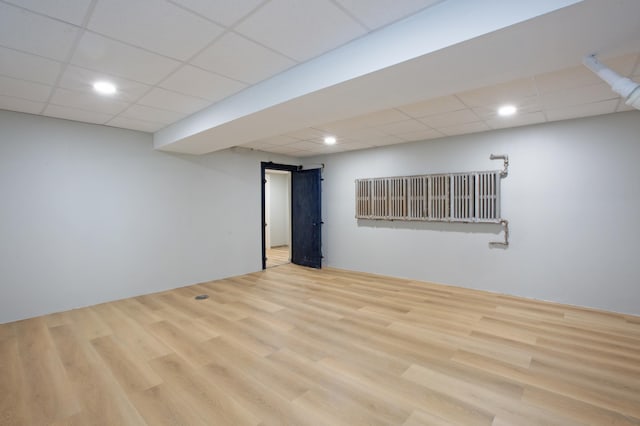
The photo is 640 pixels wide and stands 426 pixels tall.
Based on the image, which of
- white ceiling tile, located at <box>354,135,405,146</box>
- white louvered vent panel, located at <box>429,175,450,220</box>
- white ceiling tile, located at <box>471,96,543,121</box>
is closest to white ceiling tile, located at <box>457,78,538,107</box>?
white ceiling tile, located at <box>471,96,543,121</box>

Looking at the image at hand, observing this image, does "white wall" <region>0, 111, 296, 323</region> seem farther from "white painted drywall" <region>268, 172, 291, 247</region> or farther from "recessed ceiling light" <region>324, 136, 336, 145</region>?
"white painted drywall" <region>268, 172, 291, 247</region>

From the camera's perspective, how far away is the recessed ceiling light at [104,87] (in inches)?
111

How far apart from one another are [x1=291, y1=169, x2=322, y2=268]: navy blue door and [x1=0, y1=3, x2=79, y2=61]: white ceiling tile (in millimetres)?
4733

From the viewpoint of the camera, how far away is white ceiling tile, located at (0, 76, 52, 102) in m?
2.77

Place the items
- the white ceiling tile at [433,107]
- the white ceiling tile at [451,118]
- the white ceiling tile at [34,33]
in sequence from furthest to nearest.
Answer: the white ceiling tile at [451,118], the white ceiling tile at [433,107], the white ceiling tile at [34,33]

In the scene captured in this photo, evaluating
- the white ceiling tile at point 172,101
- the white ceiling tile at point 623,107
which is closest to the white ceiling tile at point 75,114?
the white ceiling tile at point 172,101

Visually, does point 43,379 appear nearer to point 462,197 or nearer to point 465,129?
point 462,197

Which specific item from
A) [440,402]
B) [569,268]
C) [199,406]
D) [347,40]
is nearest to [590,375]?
[440,402]

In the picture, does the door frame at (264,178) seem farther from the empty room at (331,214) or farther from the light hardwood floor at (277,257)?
the light hardwood floor at (277,257)

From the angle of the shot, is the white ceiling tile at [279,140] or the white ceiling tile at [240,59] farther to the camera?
the white ceiling tile at [279,140]

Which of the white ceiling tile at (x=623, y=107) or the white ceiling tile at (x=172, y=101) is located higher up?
the white ceiling tile at (x=172, y=101)

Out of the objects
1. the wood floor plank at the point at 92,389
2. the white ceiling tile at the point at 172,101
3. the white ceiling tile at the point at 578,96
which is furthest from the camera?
the white ceiling tile at the point at 172,101

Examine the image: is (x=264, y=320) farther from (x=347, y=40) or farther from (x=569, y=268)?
(x=569, y=268)

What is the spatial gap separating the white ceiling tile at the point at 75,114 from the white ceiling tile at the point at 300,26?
2.89 metres
